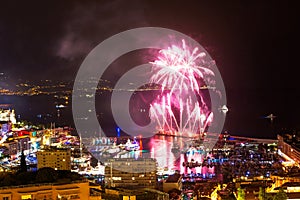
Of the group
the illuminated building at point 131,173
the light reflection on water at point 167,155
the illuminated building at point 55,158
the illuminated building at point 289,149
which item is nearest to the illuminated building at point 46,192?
the illuminated building at point 131,173

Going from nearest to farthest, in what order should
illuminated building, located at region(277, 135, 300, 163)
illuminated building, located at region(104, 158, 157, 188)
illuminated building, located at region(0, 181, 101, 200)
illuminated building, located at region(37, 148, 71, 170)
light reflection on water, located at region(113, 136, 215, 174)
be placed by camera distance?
illuminated building, located at region(0, 181, 101, 200) < illuminated building, located at region(104, 158, 157, 188) < illuminated building, located at region(37, 148, 71, 170) < light reflection on water, located at region(113, 136, 215, 174) < illuminated building, located at region(277, 135, 300, 163)

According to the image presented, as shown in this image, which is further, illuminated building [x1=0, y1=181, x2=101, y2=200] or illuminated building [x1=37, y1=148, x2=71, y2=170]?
illuminated building [x1=37, y1=148, x2=71, y2=170]

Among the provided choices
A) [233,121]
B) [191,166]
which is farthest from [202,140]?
[233,121]

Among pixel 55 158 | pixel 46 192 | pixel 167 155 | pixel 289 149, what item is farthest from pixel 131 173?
pixel 46 192

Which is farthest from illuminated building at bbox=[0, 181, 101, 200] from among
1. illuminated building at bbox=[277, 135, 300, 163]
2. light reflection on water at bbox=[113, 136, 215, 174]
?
illuminated building at bbox=[277, 135, 300, 163]

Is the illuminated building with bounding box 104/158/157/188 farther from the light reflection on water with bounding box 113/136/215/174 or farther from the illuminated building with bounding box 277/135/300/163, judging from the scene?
the illuminated building with bounding box 277/135/300/163

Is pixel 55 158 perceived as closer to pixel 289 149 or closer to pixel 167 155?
pixel 167 155
